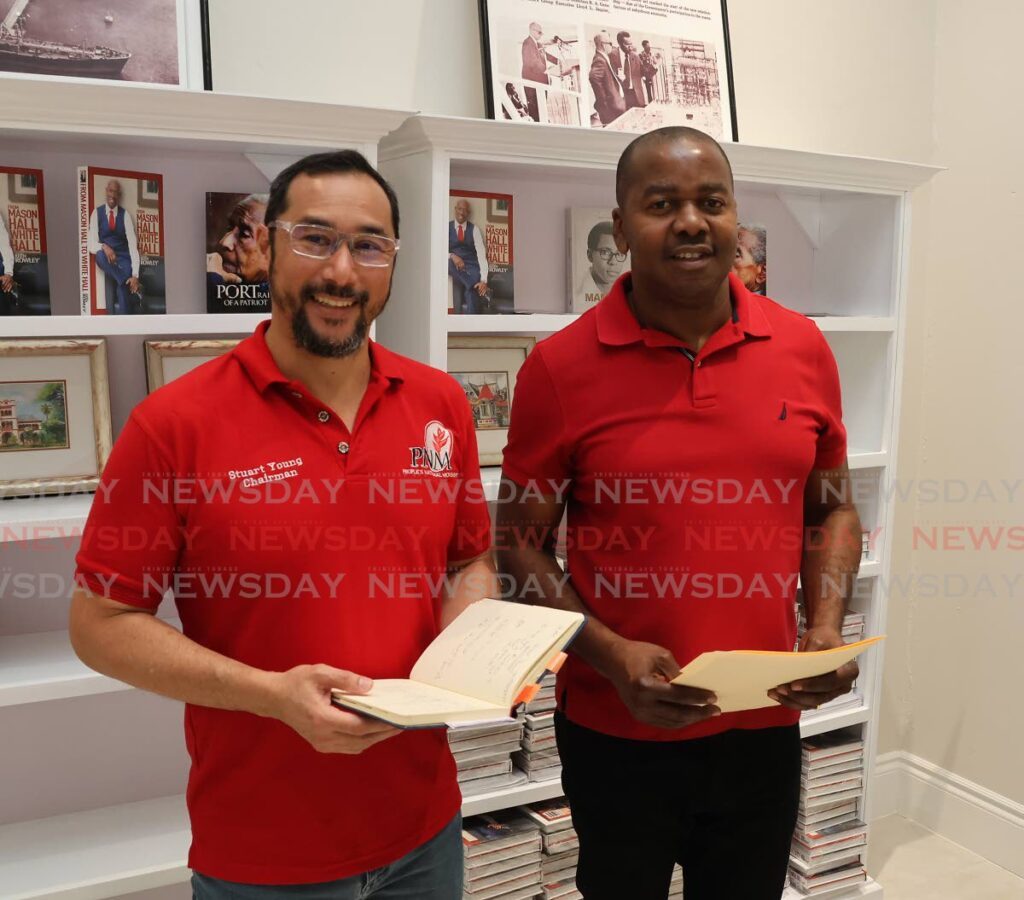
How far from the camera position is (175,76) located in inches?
73.9

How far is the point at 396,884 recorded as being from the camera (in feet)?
4.17

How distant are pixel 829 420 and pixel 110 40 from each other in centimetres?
145

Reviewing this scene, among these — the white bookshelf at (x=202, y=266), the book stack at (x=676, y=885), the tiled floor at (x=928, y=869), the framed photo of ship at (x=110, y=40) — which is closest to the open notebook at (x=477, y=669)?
the white bookshelf at (x=202, y=266)

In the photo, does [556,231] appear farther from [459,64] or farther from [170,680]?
[170,680]

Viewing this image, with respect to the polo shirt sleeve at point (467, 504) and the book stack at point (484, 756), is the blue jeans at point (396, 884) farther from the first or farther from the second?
the book stack at point (484, 756)

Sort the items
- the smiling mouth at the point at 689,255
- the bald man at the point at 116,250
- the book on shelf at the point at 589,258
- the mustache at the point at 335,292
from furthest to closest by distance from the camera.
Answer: the book on shelf at the point at 589,258 → the bald man at the point at 116,250 → the smiling mouth at the point at 689,255 → the mustache at the point at 335,292

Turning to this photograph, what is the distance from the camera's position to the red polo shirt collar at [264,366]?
1224mm

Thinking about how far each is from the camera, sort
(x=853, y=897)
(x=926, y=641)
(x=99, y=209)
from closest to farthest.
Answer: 1. (x=99, y=209)
2. (x=853, y=897)
3. (x=926, y=641)

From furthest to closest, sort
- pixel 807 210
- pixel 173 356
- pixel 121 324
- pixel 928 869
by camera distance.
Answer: pixel 928 869, pixel 807 210, pixel 173 356, pixel 121 324

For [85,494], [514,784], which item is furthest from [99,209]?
[514,784]

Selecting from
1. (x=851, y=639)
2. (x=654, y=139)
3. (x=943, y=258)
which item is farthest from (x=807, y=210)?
(x=654, y=139)

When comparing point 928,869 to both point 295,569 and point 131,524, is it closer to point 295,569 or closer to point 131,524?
→ point 295,569

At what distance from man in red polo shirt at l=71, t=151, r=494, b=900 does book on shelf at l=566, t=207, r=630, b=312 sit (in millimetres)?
1109

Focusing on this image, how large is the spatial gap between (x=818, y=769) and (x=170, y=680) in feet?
6.32
